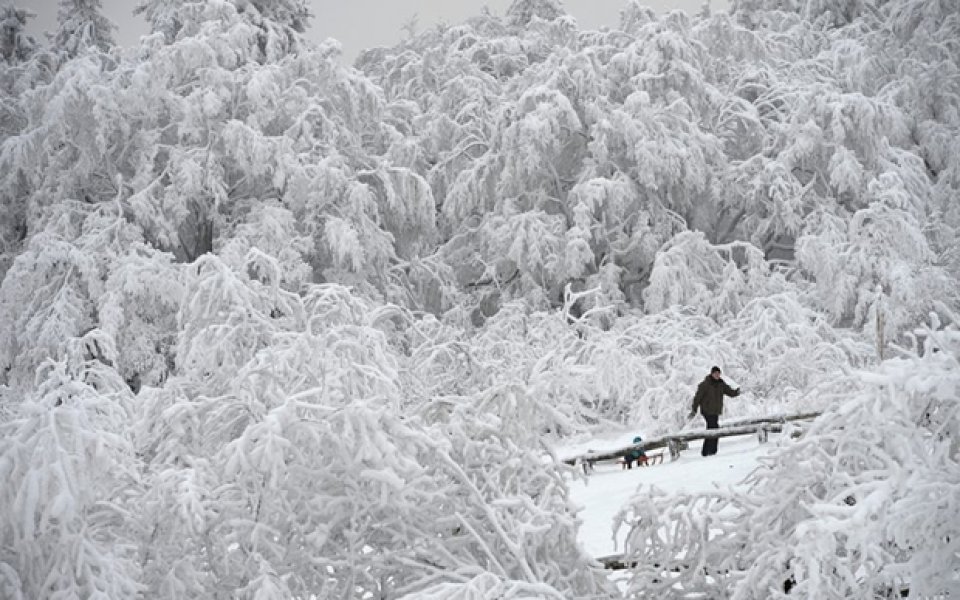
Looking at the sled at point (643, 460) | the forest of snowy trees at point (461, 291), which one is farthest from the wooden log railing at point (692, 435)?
the forest of snowy trees at point (461, 291)

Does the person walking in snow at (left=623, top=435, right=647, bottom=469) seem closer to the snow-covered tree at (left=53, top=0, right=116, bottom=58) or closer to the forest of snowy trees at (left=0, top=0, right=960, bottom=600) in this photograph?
the forest of snowy trees at (left=0, top=0, right=960, bottom=600)

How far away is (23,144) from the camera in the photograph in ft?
59.9

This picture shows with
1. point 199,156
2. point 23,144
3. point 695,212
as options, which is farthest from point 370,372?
point 695,212

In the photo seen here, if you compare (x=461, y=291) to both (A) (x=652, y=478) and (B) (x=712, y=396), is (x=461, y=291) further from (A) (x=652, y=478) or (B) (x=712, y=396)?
(A) (x=652, y=478)

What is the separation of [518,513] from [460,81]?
1854 centimetres

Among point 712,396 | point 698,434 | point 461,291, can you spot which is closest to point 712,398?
point 712,396

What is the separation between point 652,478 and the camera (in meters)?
10.8

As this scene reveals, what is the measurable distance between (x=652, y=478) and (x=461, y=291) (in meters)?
11.8

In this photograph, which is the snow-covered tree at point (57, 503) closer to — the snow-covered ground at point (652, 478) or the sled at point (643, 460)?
the snow-covered ground at point (652, 478)

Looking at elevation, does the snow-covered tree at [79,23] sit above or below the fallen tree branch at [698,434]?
above

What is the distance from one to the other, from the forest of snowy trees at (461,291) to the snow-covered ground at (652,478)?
19.1 inches

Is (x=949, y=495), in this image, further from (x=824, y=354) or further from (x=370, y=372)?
(x=824, y=354)

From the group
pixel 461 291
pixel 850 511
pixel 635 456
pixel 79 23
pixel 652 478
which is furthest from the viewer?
pixel 79 23

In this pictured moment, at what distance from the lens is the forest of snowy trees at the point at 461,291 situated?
16.9ft
